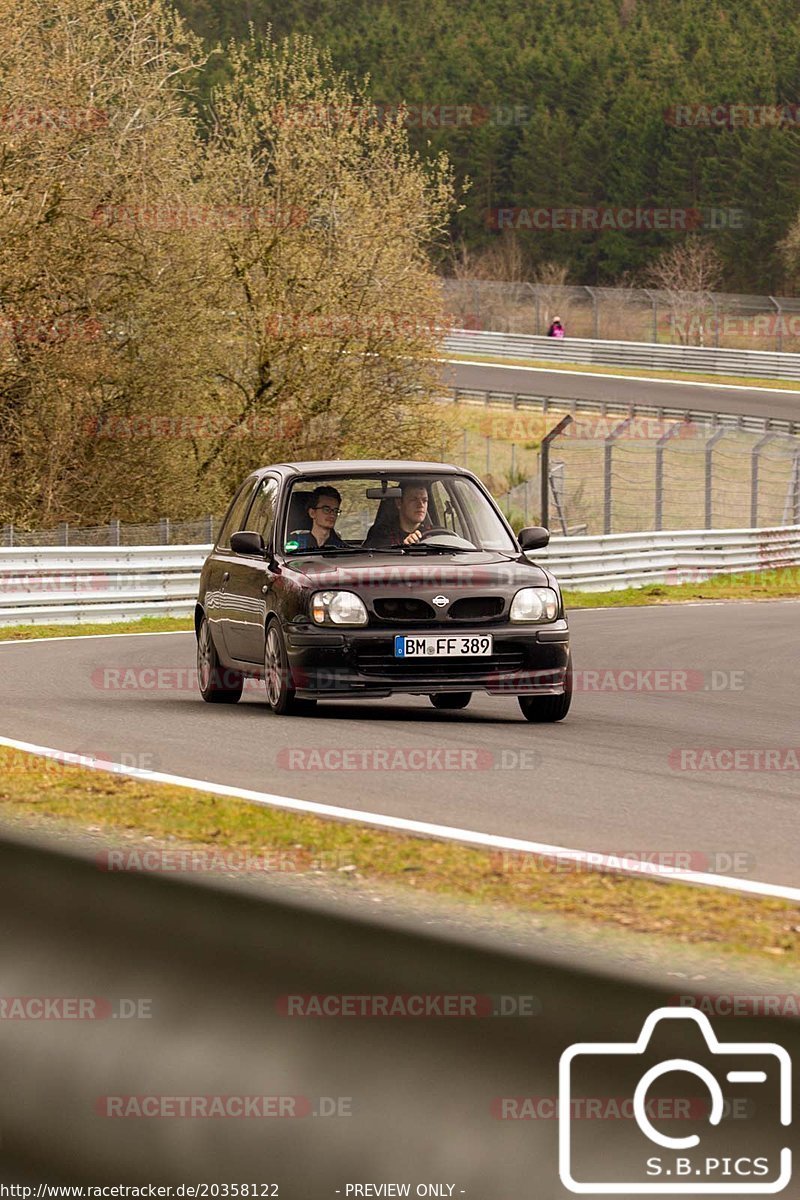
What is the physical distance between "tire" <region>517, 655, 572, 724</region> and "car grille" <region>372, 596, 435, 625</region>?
1.04 m

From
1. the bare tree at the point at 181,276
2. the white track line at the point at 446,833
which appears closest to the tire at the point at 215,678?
the white track line at the point at 446,833

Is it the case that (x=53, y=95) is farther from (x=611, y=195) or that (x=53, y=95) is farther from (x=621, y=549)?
(x=611, y=195)

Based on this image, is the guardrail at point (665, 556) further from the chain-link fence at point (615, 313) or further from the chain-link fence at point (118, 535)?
the chain-link fence at point (615, 313)

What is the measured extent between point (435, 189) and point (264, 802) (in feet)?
97.5

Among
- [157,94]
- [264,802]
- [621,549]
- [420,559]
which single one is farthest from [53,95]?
[264,802]

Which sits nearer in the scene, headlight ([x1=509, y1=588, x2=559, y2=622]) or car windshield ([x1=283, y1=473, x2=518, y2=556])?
headlight ([x1=509, y1=588, x2=559, y2=622])

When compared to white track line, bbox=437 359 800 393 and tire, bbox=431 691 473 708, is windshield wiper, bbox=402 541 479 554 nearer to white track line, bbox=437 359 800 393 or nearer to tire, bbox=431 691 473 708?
tire, bbox=431 691 473 708

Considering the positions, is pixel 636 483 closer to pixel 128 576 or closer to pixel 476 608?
pixel 128 576

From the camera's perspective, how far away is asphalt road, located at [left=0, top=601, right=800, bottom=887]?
769 centimetres

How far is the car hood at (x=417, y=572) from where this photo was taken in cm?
1134

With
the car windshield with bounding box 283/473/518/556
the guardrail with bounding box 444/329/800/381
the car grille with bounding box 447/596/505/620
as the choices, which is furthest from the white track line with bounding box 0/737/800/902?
the guardrail with bounding box 444/329/800/381

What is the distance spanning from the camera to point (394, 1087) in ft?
11.0

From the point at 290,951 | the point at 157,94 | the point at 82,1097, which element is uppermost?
the point at 157,94

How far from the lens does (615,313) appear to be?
263 feet
